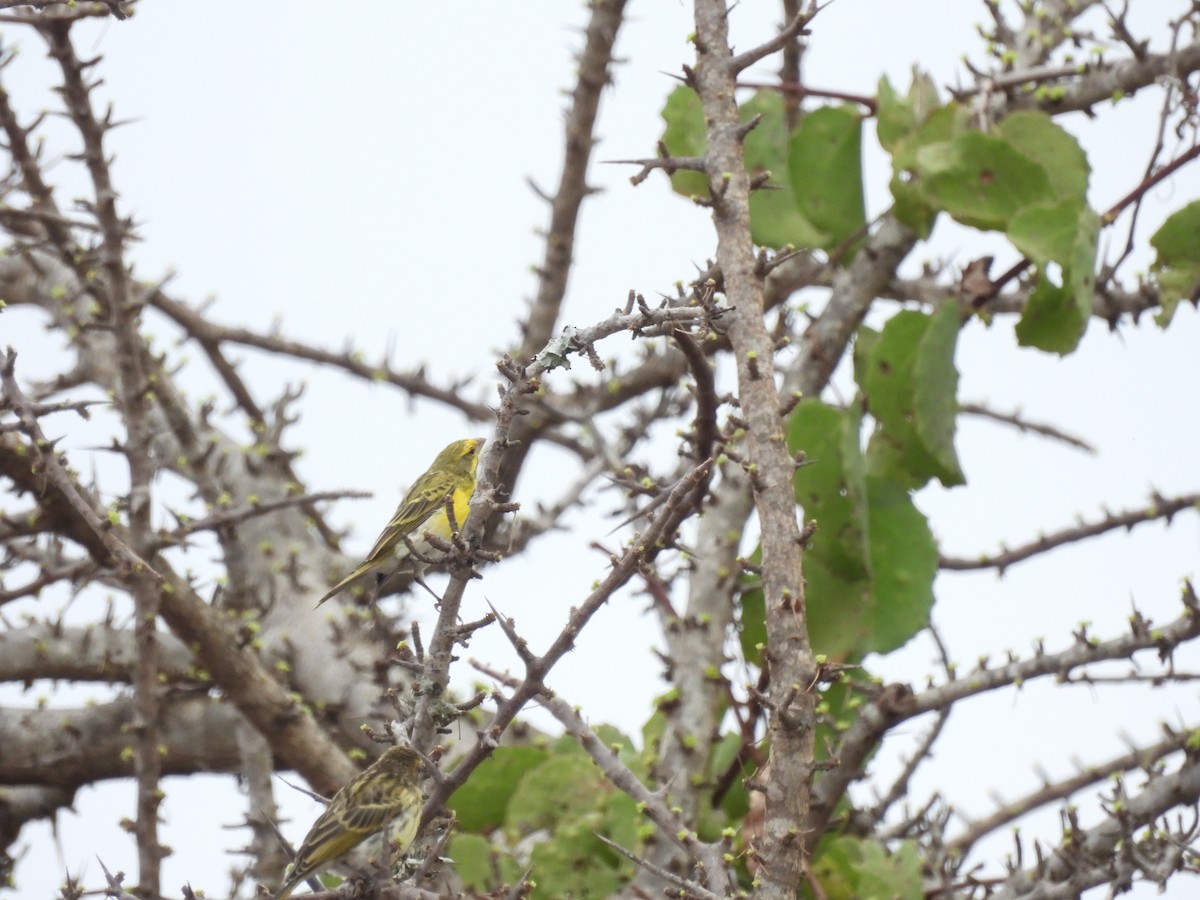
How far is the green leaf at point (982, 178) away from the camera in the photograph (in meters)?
5.21

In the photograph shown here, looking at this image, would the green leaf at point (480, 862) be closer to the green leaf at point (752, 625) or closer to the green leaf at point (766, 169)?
the green leaf at point (752, 625)

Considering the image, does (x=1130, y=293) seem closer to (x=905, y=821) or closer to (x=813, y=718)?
(x=905, y=821)

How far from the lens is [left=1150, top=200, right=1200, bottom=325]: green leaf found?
5.54 meters

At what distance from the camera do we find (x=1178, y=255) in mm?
5590

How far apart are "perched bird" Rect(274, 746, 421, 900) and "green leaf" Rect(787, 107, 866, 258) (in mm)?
2794

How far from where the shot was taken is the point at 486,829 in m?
6.14

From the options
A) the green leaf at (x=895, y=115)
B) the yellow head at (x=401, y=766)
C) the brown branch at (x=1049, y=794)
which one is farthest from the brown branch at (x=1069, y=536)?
the yellow head at (x=401, y=766)

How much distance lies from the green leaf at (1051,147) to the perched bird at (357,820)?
2959 millimetres

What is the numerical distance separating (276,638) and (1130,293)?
423cm

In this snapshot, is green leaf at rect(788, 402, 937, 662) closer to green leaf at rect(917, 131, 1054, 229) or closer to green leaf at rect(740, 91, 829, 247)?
green leaf at rect(917, 131, 1054, 229)

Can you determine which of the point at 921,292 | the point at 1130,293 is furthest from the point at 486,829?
the point at 1130,293

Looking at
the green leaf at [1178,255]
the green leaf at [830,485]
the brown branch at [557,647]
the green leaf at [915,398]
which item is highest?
the green leaf at [1178,255]

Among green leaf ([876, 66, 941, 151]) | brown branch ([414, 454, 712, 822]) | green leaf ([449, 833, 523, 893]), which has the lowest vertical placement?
brown branch ([414, 454, 712, 822])

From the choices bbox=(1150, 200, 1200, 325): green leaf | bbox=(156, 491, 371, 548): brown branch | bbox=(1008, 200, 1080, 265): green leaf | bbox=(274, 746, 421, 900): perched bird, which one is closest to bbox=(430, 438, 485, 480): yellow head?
bbox=(156, 491, 371, 548): brown branch
